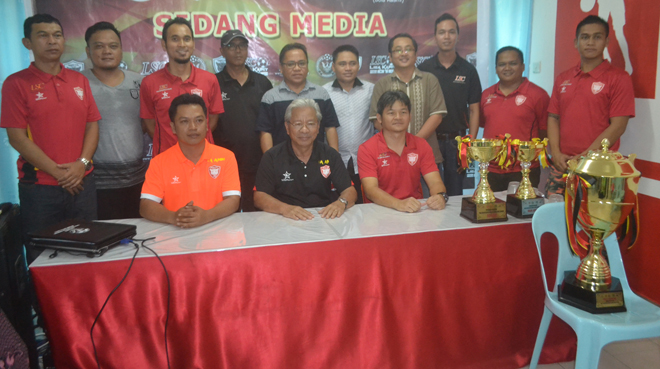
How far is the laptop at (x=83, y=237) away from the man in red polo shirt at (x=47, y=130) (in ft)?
3.27

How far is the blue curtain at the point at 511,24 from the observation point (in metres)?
3.90

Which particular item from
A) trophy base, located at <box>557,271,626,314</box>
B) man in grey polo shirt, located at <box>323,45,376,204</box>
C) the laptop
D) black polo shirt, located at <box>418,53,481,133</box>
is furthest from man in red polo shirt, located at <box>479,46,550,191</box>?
the laptop

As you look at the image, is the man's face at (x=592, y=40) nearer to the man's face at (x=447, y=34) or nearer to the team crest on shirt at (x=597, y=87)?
the team crest on shirt at (x=597, y=87)

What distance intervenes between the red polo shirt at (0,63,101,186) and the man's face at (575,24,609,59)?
318 centimetres

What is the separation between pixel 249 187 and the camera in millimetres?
3281

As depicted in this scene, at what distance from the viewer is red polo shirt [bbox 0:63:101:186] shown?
2.42 m

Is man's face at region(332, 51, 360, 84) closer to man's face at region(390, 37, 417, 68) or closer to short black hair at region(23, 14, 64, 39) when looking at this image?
man's face at region(390, 37, 417, 68)

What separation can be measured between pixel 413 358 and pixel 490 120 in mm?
2111

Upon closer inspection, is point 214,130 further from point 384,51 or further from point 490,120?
point 490,120

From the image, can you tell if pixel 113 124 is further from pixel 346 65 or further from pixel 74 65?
pixel 346 65

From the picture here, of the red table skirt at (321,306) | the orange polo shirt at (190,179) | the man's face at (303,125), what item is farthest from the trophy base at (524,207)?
the orange polo shirt at (190,179)

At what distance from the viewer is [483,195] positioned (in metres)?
1.91

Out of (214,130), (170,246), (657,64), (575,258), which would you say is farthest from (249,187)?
(657,64)

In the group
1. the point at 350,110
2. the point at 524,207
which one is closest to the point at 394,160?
the point at 524,207
